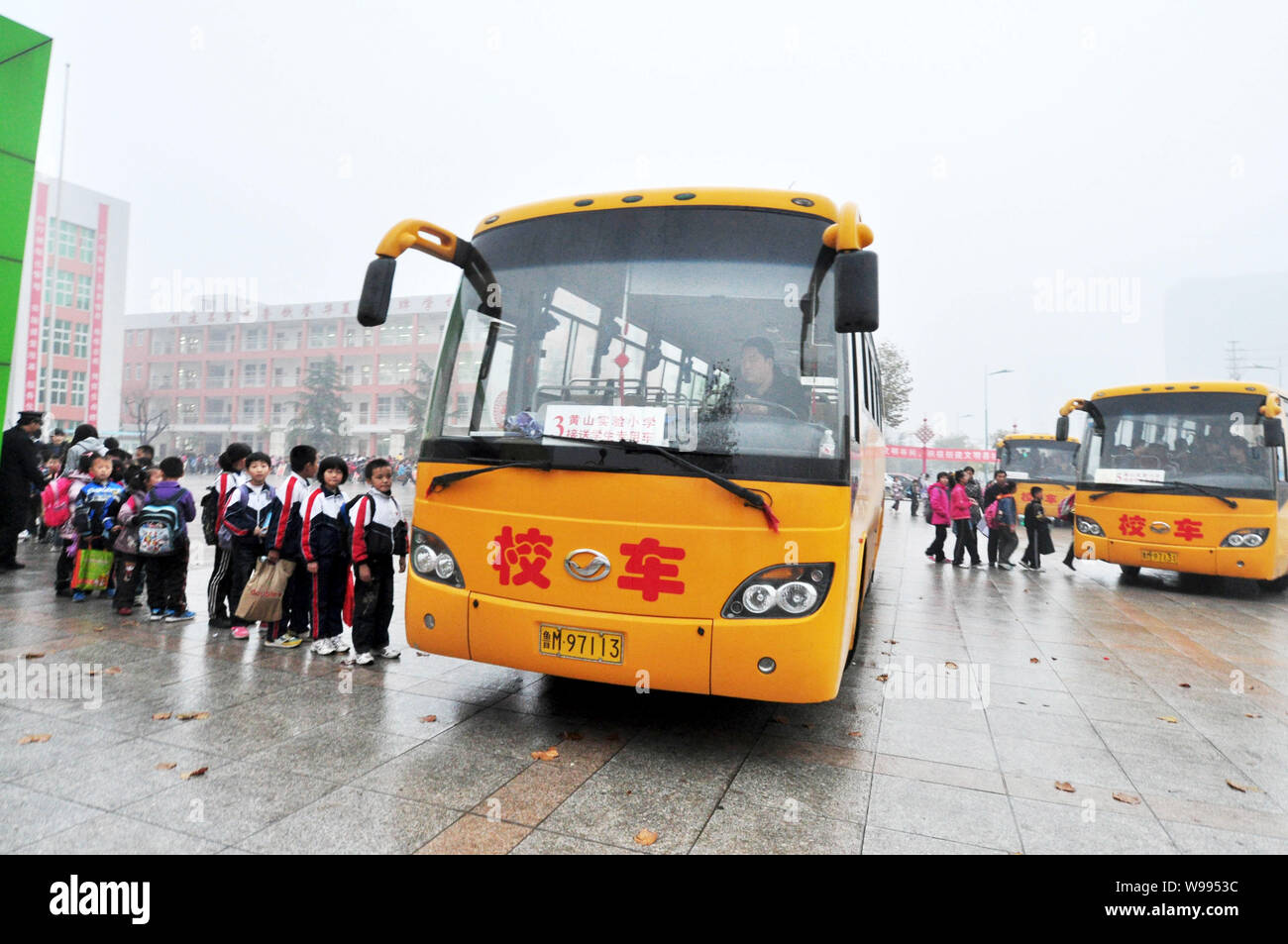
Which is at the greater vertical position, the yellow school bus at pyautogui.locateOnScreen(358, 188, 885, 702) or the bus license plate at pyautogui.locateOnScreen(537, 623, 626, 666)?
the yellow school bus at pyautogui.locateOnScreen(358, 188, 885, 702)

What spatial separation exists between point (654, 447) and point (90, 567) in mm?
7135

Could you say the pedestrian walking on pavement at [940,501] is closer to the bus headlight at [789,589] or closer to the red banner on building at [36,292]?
the bus headlight at [789,589]

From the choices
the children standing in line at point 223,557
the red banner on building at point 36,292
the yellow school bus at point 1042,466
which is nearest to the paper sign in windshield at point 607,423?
the children standing in line at point 223,557

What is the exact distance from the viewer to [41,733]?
3.99 metres

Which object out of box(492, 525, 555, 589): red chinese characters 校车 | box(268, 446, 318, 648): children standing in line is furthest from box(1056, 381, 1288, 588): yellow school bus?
box(268, 446, 318, 648): children standing in line

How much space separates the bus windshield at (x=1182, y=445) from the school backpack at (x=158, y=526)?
1227cm

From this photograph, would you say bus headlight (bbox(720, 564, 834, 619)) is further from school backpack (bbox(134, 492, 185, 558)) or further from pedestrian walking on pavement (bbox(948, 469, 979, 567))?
pedestrian walking on pavement (bbox(948, 469, 979, 567))

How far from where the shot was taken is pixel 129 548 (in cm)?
674

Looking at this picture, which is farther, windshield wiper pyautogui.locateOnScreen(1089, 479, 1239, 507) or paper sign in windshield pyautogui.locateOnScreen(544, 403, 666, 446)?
windshield wiper pyautogui.locateOnScreen(1089, 479, 1239, 507)

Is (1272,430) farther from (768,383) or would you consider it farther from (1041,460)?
(1041,460)

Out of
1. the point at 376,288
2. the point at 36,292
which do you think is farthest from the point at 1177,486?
the point at 36,292

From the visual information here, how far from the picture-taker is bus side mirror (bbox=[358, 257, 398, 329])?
427 centimetres

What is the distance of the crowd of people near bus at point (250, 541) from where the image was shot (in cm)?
571

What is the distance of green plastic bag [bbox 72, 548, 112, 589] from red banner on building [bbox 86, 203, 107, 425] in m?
57.9
